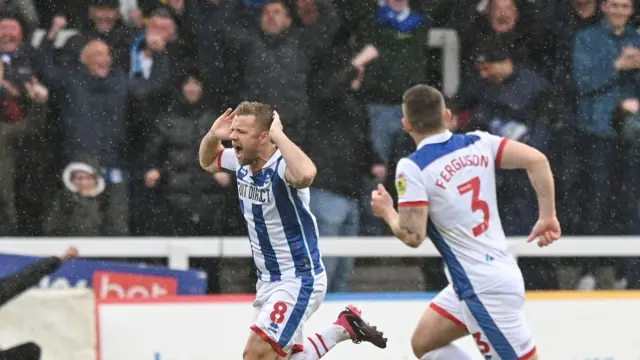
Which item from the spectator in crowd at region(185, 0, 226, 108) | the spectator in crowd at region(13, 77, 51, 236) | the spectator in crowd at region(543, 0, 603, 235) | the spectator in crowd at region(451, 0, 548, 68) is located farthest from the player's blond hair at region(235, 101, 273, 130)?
the spectator in crowd at region(543, 0, 603, 235)

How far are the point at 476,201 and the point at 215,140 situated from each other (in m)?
1.69

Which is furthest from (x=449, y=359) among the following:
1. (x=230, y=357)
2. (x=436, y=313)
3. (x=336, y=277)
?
(x=336, y=277)

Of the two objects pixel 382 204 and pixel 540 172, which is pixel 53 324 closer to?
pixel 382 204

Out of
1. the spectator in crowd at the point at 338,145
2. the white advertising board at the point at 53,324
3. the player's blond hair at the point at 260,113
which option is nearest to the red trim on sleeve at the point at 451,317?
the player's blond hair at the point at 260,113

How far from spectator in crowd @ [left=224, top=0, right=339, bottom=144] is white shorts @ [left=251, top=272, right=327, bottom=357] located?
2381 mm

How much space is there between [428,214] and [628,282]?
12.8 ft

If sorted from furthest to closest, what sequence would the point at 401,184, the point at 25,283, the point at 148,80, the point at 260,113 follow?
the point at 148,80
the point at 25,283
the point at 260,113
the point at 401,184

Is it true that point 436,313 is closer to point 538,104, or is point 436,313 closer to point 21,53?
point 538,104

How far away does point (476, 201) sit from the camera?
241 inches

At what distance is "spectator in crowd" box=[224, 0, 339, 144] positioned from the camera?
916 cm

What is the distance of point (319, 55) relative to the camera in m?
9.34

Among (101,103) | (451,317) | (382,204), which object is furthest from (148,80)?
(382,204)

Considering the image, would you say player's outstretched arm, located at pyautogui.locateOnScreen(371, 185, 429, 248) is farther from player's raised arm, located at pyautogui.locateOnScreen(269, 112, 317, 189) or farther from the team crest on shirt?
player's raised arm, located at pyautogui.locateOnScreen(269, 112, 317, 189)

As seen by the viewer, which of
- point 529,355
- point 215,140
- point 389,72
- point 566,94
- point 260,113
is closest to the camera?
point 529,355
